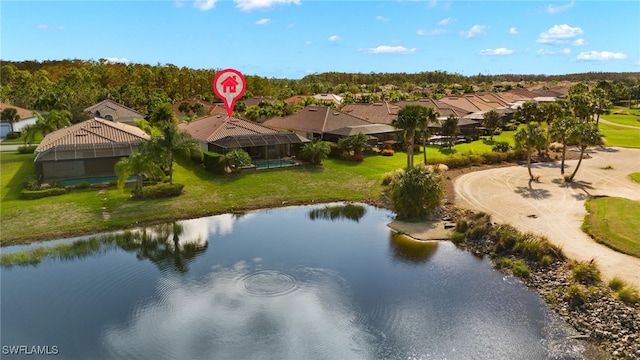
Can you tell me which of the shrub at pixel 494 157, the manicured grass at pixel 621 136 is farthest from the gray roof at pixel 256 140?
the manicured grass at pixel 621 136

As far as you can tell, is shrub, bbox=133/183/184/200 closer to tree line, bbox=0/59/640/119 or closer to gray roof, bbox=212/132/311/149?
gray roof, bbox=212/132/311/149

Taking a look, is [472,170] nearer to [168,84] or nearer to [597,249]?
[597,249]

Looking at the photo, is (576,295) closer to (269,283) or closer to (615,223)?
(615,223)

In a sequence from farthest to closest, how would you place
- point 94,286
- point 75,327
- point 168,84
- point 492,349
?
point 168,84, point 94,286, point 75,327, point 492,349

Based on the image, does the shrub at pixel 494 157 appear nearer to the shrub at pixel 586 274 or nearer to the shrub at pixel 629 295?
the shrub at pixel 586 274

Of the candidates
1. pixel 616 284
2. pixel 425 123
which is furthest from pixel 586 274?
pixel 425 123

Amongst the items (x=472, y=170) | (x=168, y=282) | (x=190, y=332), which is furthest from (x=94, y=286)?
(x=472, y=170)
